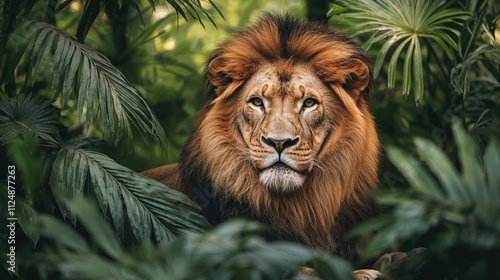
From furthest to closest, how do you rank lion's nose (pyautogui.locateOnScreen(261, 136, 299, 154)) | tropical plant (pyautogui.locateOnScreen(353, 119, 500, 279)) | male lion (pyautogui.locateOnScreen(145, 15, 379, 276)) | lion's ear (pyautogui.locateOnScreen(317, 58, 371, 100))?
lion's ear (pyautogui.locateOnScreen(317, 58, 371, 100)) < male lion (pyautogui.locateOnScreen(145, 15, 379, 276)) < lion's nose (pyautogui.locateOnScreen(261, 136, 299, 154)) < tropical plant (pyautogui.locateOnScreen(353, 119, 500, 279))

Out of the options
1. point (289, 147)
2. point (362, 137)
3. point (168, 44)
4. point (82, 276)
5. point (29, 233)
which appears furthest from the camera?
point (168, 44)

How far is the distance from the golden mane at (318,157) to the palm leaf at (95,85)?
0.44 metres

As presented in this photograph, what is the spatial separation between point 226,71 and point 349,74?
78 centimetres

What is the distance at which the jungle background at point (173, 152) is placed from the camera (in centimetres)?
307

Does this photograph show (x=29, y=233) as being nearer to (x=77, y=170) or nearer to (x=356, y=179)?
(x=77, y=170)

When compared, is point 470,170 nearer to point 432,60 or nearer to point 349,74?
point 349,74

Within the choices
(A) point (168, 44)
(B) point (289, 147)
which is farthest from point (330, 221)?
(A) point (168, 44)

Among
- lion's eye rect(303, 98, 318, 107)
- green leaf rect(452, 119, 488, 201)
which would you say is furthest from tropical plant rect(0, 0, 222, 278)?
green leaf rect(452, 119, 488, 201)

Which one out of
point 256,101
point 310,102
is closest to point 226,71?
point 256,101

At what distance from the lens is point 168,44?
1084 centimetres

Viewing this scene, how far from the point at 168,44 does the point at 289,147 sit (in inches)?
236

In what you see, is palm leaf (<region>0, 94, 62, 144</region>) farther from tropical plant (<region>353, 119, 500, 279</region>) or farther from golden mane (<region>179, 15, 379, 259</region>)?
tropical plant (<region>353, 119, 500, 279</region>)

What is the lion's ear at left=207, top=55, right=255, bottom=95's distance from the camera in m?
5.52

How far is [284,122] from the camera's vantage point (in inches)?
202
